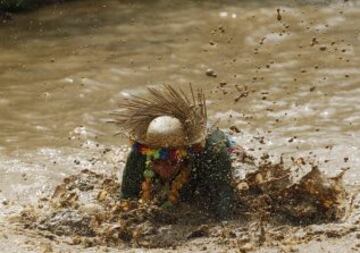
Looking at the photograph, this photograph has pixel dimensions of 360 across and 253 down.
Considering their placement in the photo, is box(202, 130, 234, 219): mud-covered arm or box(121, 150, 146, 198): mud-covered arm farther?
box(121, 150, 146, 198): mud-covered arm

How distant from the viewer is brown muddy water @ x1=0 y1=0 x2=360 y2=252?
583 cm

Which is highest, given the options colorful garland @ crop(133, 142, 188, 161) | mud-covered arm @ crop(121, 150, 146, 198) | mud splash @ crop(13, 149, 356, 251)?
colorful garland @ crop(133, 142, 188, 161)

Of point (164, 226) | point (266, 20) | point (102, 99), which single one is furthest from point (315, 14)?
point (164, 226)

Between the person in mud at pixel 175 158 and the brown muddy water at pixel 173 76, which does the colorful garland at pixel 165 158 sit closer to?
the person in mud at pixel 175 158

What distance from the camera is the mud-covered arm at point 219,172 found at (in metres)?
4.48

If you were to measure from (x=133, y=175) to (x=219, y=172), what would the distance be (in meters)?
0.58

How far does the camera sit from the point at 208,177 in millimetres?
4555

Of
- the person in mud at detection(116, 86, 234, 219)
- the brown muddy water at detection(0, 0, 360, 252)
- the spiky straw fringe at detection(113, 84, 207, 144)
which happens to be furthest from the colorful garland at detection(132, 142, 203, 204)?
the brown muddy water at detection(0, 0, 360, 252)

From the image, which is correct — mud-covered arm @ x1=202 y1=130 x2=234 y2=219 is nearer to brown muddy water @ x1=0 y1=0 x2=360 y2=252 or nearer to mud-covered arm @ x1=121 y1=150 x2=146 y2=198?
mud-covered arm @ x1=121 y1=150 x2=146 y2=198

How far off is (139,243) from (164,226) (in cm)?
22

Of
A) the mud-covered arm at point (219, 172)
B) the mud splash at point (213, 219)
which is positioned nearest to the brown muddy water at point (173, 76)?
the mud splash at point (213, 219)

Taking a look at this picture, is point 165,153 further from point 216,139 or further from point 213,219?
point 213,219

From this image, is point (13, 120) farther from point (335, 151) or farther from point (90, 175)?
point (335, 151)

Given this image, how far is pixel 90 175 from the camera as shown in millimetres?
5418
